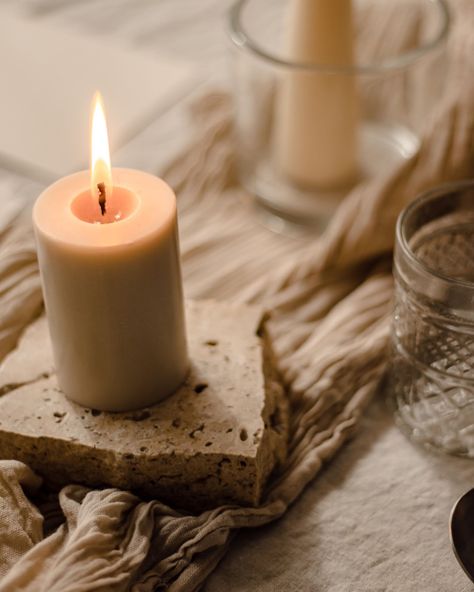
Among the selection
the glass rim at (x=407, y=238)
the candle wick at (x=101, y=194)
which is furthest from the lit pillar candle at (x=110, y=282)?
the glass rim at (x=407, y=238)

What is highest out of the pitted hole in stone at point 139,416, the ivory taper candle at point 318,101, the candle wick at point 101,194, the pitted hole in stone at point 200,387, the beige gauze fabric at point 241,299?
the candle wick at point 101,194

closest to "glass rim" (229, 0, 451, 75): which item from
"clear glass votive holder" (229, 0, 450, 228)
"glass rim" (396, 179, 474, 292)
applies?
"clear glass votive holder" (229, 0, 450, 228)

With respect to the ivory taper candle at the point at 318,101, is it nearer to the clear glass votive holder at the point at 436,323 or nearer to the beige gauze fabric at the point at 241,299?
the beige gauze fabric at the point at 241,299

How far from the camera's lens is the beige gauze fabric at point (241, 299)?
17.8 inches

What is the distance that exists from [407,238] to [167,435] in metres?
0.19

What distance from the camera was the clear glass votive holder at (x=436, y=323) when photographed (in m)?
0.50

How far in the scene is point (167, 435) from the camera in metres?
0.49

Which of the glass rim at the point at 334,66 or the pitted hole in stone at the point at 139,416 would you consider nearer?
the pitted hole in stone at the point at 139,416

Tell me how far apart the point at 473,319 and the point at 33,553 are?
0.88 feet

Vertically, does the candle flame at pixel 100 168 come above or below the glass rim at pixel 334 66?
above

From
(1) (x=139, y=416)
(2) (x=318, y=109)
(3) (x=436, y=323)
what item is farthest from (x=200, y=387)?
(2) (x=318, y=109)

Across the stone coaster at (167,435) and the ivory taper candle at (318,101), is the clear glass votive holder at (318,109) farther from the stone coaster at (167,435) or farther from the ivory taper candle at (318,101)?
the stone coaster at (167,435)

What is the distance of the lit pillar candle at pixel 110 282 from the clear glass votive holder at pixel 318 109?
0.25 meters

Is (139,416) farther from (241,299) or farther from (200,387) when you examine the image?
(241,299)
